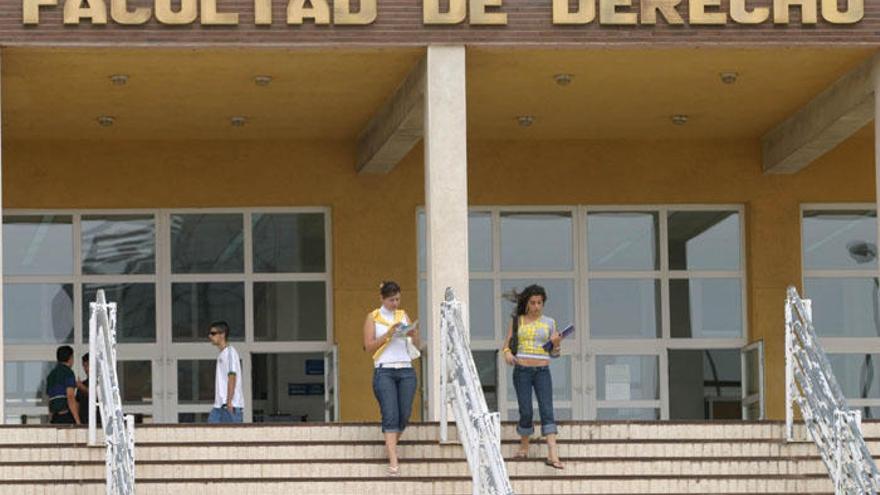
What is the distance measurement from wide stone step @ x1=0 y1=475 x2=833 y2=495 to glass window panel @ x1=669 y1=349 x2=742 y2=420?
344 inches

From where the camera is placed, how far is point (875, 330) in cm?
2612

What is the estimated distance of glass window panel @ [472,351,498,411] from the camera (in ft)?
84.8

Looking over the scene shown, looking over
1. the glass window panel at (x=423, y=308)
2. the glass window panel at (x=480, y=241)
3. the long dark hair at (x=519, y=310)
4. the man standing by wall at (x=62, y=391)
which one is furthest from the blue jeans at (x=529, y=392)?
the glass window panel at (x=480, y=241)

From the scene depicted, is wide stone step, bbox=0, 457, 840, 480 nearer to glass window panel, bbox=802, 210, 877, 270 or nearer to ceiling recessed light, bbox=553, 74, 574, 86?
ceiling recessed light, bbox=553, 74, 574, 86

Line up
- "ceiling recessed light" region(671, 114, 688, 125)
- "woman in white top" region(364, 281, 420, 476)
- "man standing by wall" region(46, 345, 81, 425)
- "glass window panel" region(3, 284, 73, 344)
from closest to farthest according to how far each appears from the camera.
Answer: "woman in white top" region(364, 281, 420, 476)
"man standing by wall" region(46, 345, 81, 425)
"ceiling recessed light" region(671, 114, 688, 125)
"glass window panel" region(3, 284, 73, 344)

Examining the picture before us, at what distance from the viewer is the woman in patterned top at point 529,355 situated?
691 inches

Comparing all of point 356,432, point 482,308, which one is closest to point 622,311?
point 482,308

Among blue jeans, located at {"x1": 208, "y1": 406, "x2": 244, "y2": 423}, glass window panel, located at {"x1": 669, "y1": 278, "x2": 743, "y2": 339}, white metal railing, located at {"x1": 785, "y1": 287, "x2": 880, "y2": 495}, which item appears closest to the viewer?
white metal railing, located at {"x1": 785, "y1": 287, "x2": 880, "y2": 495}

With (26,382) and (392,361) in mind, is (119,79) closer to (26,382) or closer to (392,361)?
(26,382)

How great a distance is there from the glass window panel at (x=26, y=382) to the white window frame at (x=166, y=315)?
71mm

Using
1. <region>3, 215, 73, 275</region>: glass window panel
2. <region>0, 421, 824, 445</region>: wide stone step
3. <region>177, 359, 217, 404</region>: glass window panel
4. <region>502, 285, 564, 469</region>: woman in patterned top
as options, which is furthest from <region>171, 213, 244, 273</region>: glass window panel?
<region>502, 285, 564, 469</region>: woman in patterned top

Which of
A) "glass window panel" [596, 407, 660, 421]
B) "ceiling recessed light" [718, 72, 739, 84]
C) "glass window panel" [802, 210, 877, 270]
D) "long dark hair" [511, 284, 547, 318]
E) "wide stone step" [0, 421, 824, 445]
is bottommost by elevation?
"glass window panel" [596, 407, 660, 421]

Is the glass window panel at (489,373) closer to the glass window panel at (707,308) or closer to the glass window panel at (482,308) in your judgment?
the glass window panel at (482,308)

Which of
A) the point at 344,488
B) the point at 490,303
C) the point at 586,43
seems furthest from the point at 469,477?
the point at 490,303
